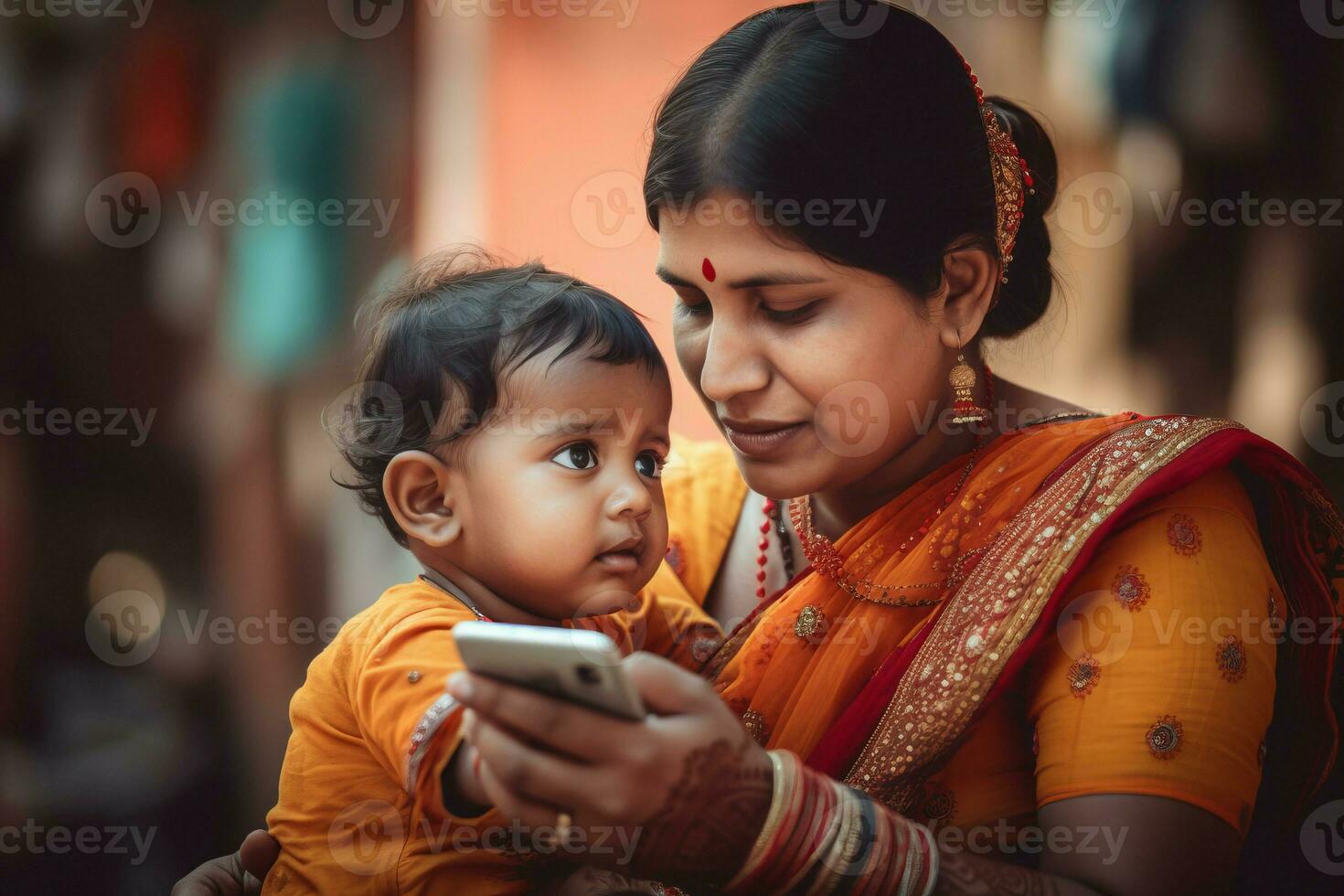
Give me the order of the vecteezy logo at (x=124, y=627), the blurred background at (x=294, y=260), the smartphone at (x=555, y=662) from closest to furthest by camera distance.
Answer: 1. the smartphone at (x=555, y=662)
2. the blurred background at (x=294, y=260)
3. the vecteezy logo at (x=124, y=627)

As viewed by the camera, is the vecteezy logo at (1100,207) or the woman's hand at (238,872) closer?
the woman's hand at (238,872)

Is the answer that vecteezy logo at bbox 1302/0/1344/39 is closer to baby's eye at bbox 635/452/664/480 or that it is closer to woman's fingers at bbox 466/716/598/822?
baby's eye at bbox 635/452/664/480

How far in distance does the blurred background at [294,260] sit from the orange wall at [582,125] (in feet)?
0.04

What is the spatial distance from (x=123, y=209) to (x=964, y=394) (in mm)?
3088

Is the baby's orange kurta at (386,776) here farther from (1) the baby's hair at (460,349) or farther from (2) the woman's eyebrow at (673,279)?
(2) the woman's eyebrow at (673,279)

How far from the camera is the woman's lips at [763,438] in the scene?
Result: 1.75 metres

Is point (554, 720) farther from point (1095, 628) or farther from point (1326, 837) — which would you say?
point (1326, 837)

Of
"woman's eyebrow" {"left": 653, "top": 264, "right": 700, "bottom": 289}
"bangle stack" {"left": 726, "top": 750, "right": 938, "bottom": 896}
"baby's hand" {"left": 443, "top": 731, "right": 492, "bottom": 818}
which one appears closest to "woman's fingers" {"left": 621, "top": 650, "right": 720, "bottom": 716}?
"bangle stack" {"left": 726, "top": 750, "right": 938, "bottom": 896}

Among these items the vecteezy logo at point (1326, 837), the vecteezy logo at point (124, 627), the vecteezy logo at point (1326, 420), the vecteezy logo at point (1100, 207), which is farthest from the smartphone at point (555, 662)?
the vecteezy logo at point (1100, 207)

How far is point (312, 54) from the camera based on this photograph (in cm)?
444

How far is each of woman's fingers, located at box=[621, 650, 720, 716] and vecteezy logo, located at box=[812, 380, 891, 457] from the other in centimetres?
64

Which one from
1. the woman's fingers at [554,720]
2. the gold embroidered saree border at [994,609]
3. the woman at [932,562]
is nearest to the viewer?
the woman's fingers at [554,720]

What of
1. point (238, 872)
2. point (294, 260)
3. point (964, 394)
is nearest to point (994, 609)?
point (964, 394)

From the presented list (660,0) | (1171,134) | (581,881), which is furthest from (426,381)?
(660,0)
